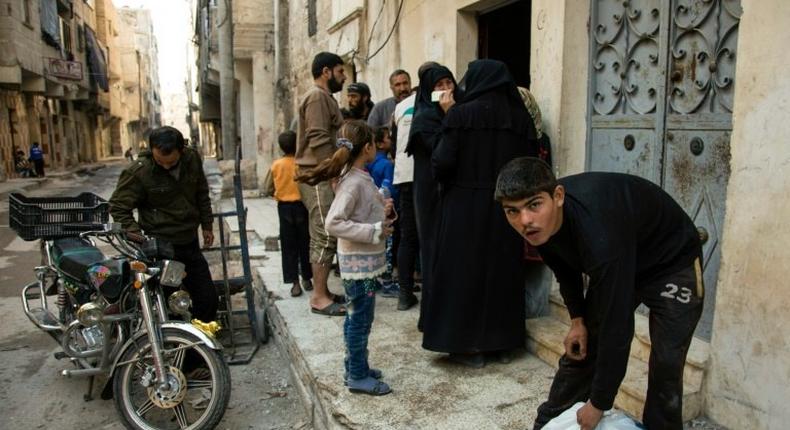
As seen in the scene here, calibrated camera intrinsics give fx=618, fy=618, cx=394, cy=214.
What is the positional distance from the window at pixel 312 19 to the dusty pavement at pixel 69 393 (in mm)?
7589

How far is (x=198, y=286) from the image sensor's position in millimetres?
4488

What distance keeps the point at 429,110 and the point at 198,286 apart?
211 centimetres

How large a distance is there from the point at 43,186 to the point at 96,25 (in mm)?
28223

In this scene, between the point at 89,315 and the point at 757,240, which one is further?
the point at 89,315

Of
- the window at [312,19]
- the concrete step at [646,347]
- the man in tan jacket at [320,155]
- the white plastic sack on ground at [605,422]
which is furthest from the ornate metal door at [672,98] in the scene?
→ the window at [312,19]

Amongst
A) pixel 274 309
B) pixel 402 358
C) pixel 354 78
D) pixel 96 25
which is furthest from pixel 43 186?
pixel 96 25

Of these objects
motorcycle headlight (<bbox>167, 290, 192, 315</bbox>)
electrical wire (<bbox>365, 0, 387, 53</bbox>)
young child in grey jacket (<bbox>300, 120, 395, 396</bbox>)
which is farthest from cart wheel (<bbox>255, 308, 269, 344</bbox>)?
electrical wire (<bbox>365, 0, 387, 53</bbox>)

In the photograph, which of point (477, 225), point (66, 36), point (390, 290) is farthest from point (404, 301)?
point (66, 36)

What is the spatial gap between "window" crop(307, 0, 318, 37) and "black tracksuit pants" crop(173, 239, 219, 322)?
313 inches

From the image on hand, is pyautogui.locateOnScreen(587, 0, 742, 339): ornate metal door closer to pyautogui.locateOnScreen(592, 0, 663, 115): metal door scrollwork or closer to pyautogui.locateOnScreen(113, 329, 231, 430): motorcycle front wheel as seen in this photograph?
pyautogui.locateOnScreen(592, 0, 663, 115): metal door scrollwork

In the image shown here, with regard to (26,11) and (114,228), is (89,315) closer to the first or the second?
(114,228)

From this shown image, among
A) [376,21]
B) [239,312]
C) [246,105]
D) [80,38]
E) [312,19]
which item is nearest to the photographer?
[239,312]

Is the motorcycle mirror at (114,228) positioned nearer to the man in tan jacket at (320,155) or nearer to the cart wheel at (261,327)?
the man in tan jacket at (320,155)

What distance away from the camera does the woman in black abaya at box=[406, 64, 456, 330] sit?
3803mm
